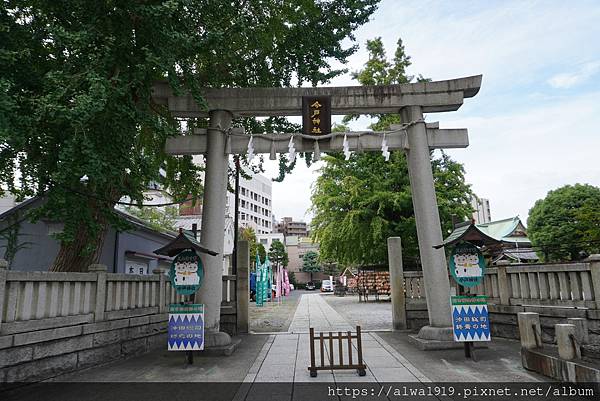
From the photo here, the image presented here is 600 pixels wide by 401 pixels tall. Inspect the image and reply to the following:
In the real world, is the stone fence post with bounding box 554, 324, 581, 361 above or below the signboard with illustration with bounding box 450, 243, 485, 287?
below

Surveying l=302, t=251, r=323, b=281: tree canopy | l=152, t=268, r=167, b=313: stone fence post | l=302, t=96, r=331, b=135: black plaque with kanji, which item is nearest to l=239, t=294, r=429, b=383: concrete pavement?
l=152, t=268, r=167, b=313: stone fence post

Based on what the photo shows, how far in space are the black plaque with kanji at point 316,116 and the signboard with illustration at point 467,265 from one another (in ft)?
15.5

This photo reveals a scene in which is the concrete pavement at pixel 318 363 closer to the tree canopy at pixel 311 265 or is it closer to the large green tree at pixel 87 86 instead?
the large green tree at pixel 87 86

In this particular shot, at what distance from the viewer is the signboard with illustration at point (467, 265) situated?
825 cm

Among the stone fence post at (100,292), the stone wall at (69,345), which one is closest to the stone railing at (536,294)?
the stone wall at (69,345)

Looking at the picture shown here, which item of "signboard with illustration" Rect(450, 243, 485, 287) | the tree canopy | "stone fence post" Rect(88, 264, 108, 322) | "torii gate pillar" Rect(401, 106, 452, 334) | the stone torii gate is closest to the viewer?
"stone fence post" Rect(88, 264, 108, 322)

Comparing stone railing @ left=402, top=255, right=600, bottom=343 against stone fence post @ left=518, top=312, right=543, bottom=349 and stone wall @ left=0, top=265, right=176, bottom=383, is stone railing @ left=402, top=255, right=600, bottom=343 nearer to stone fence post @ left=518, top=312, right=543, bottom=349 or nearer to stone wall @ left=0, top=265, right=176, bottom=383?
stone fence post @ left=518, top=312, right=543, bottom=349

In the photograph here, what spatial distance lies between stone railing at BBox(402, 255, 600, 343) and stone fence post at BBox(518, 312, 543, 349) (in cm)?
127

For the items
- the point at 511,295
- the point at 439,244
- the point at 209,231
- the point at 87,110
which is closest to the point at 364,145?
the point at 439,244

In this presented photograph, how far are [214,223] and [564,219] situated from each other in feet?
88.7

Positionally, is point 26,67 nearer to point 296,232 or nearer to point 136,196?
point 136,196

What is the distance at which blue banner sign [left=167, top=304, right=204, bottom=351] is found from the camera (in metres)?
7.84

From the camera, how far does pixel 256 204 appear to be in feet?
311

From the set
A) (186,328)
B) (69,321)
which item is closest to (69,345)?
(69,321)
